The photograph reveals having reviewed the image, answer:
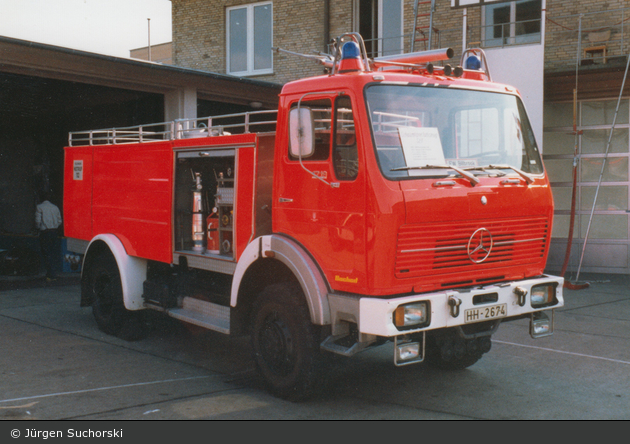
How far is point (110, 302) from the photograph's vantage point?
7.89m

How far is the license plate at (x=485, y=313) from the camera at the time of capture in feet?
16.5

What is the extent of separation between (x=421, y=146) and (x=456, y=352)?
2077 millimetres

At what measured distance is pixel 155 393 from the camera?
5629 millimetres

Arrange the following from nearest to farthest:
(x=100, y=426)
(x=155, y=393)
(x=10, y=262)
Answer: (x=100, y=426), (x=155, y=393), (x=10, y=262)

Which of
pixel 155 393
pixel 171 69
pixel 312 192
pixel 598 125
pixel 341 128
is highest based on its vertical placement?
pixel 171 69

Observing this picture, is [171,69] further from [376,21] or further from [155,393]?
[155,393]

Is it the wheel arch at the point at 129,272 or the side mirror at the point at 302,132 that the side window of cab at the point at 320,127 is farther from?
the wheel arch at the point at 129,272

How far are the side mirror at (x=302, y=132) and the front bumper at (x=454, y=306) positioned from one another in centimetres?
128

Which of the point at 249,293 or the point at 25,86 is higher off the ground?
the point at 25,86

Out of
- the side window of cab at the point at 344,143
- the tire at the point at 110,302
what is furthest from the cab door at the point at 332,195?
the tire at the point at 110,302

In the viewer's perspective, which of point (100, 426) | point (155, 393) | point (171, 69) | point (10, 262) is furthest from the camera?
point (10, 262)

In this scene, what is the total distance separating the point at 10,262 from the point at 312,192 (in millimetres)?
9970

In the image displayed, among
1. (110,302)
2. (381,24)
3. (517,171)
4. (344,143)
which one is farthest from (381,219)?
(381,24)

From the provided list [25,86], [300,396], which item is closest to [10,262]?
[25,86]
